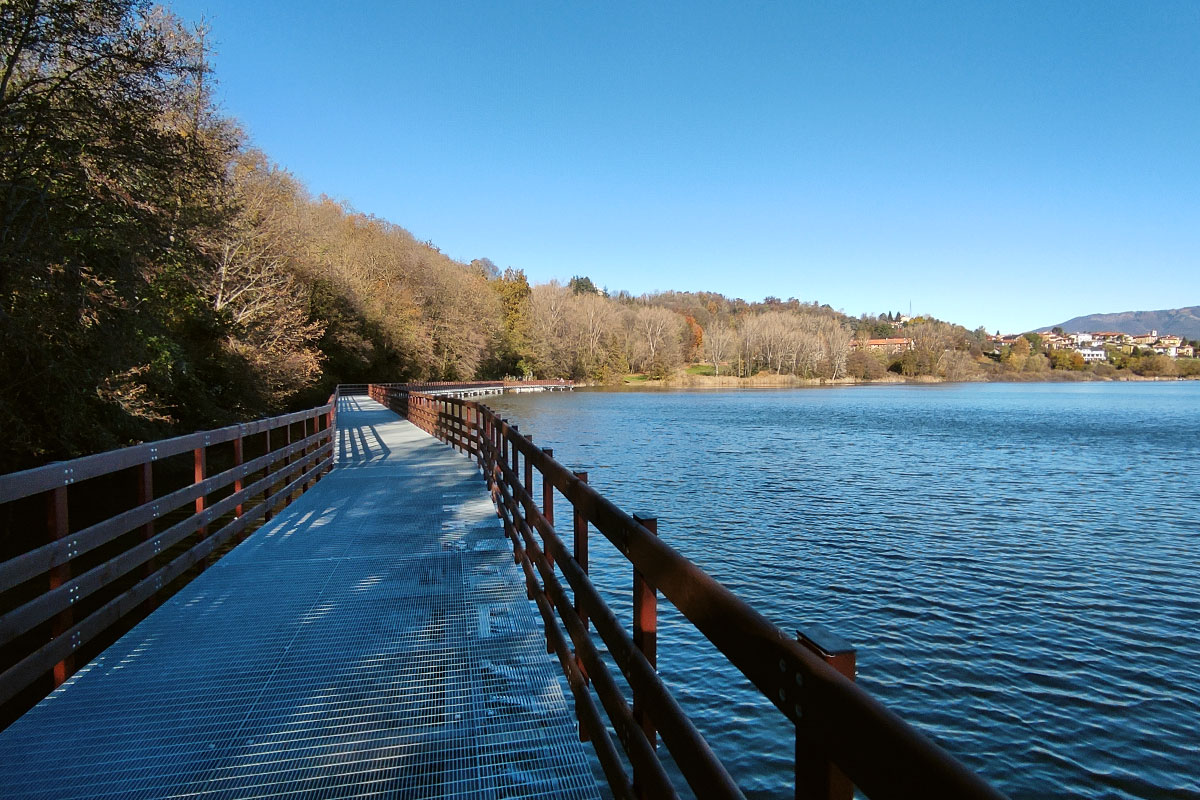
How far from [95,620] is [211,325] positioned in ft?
66.0

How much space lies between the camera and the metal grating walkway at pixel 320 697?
304 cm

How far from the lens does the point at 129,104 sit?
11.8 metres

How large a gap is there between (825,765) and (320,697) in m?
3.18

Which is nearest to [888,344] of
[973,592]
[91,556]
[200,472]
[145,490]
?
[973,592]

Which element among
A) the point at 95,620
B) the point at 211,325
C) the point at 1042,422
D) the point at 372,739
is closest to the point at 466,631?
the point at 372,739

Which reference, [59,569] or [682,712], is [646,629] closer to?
[682,712]

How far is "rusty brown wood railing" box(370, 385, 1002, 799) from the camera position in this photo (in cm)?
110

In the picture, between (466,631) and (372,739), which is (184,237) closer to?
(466,631)

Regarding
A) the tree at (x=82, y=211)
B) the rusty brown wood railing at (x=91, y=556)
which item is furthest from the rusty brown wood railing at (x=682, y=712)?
the tree at (x=82, y=211)

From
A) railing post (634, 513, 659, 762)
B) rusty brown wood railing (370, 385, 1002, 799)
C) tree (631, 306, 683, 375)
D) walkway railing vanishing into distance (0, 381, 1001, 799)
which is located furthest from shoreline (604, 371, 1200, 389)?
railing post (634, 513, 659, 762)

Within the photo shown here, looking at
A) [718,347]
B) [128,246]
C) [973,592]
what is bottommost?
[973,592]

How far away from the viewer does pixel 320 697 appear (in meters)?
3.78

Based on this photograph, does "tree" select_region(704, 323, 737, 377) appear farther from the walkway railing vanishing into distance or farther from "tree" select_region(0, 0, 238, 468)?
the walkway railing vanishing into distance

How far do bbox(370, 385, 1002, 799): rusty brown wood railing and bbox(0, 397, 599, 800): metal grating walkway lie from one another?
1.20 feet
